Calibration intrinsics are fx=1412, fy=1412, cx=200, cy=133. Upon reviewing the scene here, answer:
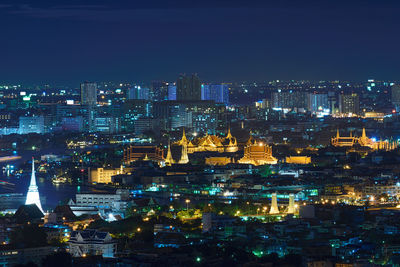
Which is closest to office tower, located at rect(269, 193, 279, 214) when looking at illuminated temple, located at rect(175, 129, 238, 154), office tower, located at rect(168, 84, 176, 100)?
illuminated temple, located at rect(175, 129, 238, 154)

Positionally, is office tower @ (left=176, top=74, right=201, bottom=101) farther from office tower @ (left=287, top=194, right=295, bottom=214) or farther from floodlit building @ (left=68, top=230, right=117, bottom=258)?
floodlit building @ (left=68, top=230, right=117, bottom=258)

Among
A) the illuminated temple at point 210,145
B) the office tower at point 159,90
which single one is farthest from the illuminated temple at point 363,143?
the office tower at point 159,90

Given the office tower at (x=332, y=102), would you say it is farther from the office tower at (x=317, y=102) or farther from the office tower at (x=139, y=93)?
the office tower at (x=139, y=93)

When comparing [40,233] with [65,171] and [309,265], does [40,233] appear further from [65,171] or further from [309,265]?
[65,171]

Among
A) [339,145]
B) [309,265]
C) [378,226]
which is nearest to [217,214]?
[378,226]

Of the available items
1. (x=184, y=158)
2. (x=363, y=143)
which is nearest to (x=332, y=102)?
(x=363, y=143)

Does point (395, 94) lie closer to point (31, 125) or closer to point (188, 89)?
point (188, 89)
